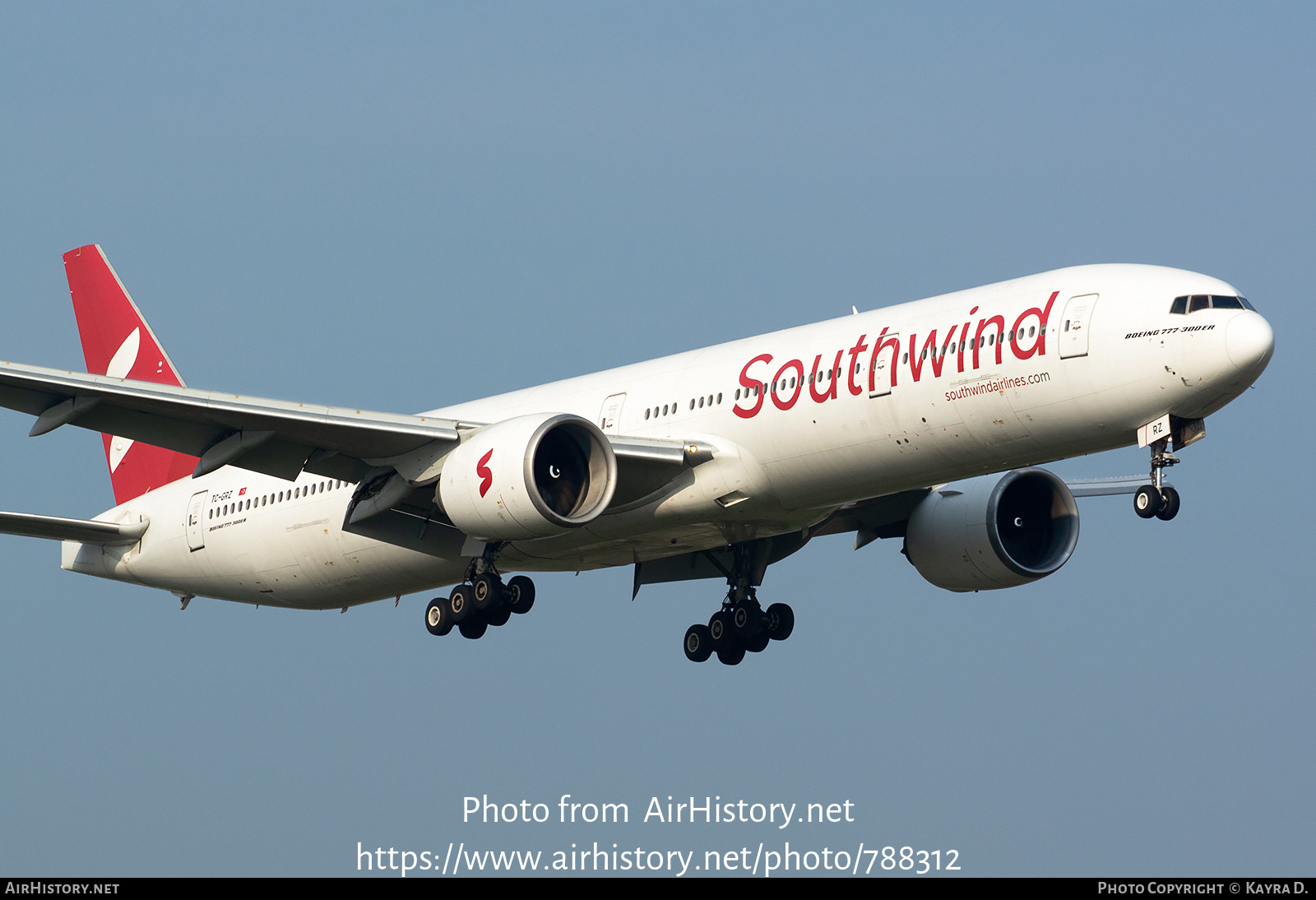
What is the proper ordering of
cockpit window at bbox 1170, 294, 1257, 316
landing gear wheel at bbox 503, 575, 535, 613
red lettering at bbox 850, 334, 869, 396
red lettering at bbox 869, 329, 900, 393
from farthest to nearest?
landing gear wheel at bbox 503, 575, 535, 613 < red lettering at bbox 850, 334, 869, 396 < red lettering at bbox 869, 329, 900, 393 < cockpit window at bbox 1170, 294, 1257, 316

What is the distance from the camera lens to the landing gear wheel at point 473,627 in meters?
34.2

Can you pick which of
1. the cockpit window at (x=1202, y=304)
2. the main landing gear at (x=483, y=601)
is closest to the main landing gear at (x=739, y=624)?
the main landing gear at (x=483, y=601)

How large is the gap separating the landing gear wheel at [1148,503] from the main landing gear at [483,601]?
1155 centimetres

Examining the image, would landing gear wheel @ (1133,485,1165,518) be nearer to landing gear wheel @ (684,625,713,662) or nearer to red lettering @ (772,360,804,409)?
red lettering @ (772,360,804,409)

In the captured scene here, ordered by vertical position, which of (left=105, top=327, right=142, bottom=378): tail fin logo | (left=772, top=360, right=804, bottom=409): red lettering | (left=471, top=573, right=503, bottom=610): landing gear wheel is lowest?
(left=471, top=573, right=503, bottom=610): landing gear wheel

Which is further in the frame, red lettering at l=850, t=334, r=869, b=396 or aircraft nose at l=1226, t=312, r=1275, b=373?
red lettering at l=850, t=334, r=869, b=396

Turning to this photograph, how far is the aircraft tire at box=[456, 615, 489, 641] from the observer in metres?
34.2

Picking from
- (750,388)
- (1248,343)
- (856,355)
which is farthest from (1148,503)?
(750,388)

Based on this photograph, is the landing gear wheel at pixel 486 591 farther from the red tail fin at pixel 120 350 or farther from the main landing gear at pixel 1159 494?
the main landing gear at pixel 1159 494

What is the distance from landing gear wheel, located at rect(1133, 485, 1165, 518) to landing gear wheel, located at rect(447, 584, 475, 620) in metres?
12.4

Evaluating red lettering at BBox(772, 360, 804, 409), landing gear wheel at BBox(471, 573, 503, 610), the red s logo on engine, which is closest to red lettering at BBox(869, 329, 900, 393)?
red lettering at BBox(772, 360, 804, 409)

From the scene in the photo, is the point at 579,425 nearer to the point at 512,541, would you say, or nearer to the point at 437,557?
the point at 512,541

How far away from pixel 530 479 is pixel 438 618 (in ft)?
18.2

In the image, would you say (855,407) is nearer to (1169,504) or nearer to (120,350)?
(1169,504)
